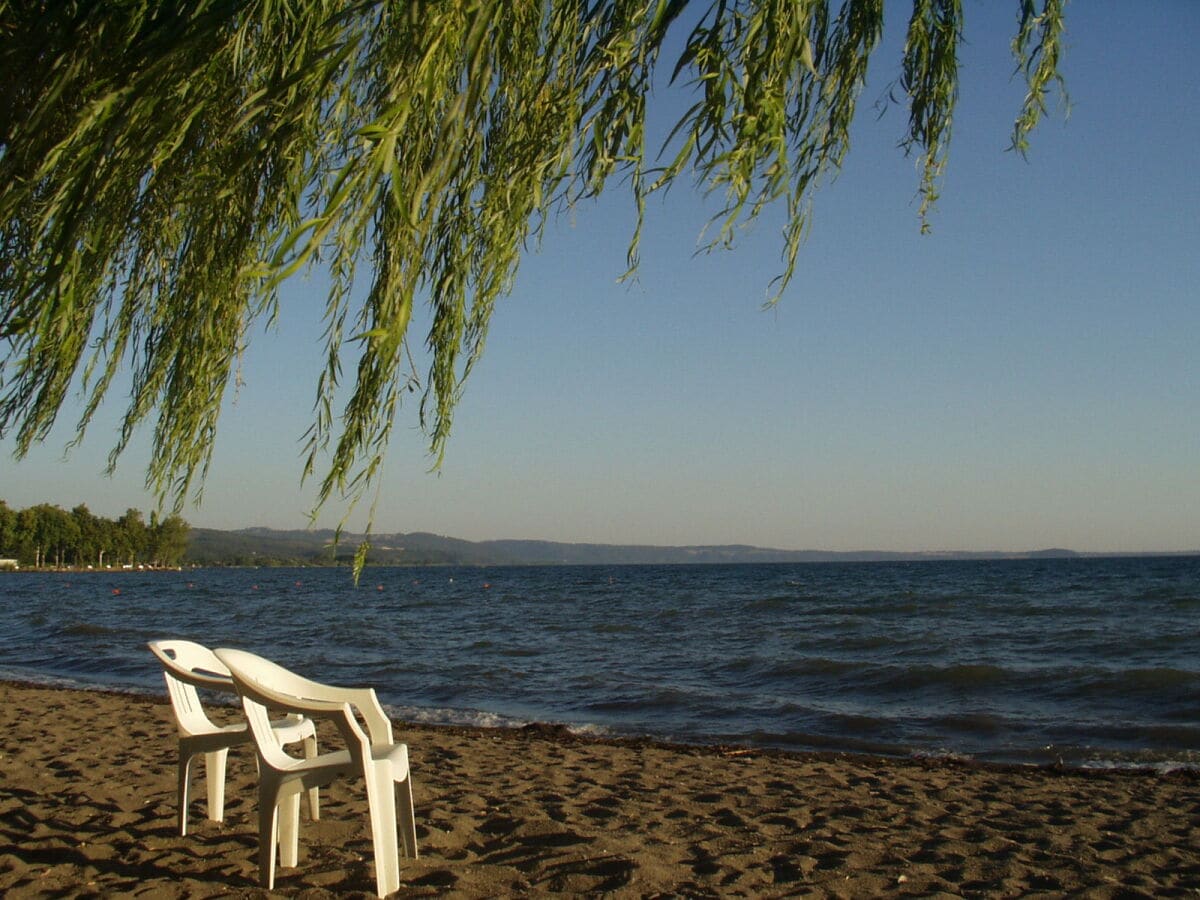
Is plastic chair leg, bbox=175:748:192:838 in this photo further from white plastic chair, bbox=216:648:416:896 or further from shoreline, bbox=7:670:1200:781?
shoreline, bbox=7:670:1200:781

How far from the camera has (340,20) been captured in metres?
1.57

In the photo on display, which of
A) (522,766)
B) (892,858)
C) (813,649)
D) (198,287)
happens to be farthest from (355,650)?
(198,287)

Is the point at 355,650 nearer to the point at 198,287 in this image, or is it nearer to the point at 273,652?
the point at 273,652

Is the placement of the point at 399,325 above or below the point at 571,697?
above

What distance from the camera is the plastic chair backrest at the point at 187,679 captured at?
13.5ft

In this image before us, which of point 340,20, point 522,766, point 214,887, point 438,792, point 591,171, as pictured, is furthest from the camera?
point 522,766

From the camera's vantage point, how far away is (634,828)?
16.5 ft

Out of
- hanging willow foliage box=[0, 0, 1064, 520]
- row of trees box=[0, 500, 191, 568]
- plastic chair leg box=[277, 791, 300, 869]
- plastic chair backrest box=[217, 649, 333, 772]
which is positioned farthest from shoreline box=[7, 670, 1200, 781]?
row of trees box=[0, 500, 191, 568]

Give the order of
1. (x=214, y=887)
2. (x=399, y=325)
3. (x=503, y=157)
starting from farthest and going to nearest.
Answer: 1. (x=214, y=887)
2. (x=503, y=157)
3. (x=399, y=325)

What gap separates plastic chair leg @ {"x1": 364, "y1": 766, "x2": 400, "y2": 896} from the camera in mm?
3404

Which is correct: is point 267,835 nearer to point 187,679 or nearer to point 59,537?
point 187,679

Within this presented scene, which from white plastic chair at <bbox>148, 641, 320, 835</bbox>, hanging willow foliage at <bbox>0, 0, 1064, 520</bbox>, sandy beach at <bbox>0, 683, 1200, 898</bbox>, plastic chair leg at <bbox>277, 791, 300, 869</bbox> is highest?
hanging willow foliage at <bbox>0, 0, 1064, 520</bbox>

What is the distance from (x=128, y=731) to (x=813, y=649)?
11.6 meters

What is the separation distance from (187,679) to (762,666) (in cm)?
1158
